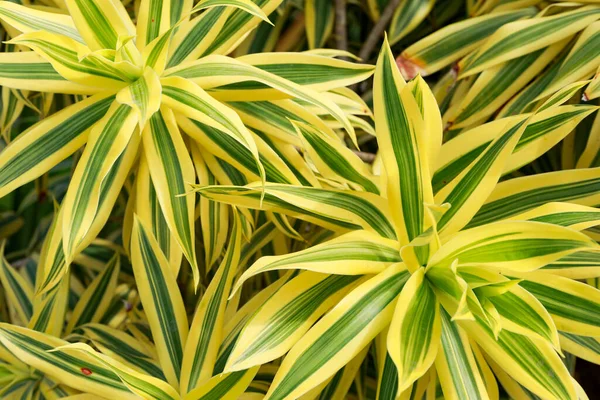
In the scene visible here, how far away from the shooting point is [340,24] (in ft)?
3.70

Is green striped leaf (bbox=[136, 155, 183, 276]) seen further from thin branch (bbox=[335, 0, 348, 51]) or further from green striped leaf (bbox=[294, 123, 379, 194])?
thin branch (bbox=[335, 0, 348, 51])

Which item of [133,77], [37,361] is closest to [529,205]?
[133,77]

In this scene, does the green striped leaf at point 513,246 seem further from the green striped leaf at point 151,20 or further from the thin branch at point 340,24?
the thin branch at point 340,24

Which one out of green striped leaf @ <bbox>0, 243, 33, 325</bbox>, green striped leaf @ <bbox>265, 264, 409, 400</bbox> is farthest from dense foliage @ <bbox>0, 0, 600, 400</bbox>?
green striped leaf @ <bbox>0, 243, 33, 325</bbox>

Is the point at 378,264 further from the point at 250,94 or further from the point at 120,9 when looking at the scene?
the point at 120,9

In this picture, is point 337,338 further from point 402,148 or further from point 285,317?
point 402,148

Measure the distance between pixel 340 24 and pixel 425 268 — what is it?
1.87 feet

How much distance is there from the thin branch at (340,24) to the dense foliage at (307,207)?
0.21 metres

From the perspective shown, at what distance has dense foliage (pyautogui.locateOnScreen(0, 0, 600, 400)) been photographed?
65cm

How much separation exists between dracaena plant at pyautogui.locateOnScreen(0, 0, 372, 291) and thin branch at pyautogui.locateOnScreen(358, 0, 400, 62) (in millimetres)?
307

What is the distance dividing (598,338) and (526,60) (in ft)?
1.38

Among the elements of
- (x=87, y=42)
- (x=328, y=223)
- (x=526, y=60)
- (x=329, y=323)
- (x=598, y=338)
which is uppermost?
(x=87, y=42)

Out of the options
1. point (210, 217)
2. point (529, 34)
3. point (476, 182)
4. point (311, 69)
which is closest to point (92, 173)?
point (210, 217)

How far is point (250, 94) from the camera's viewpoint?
781 mm
